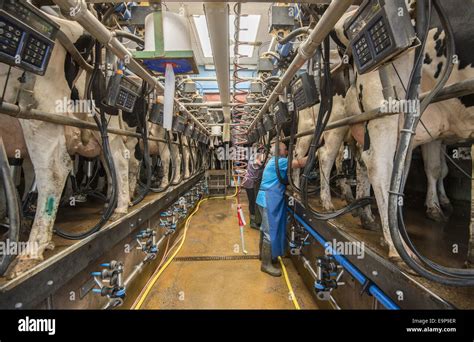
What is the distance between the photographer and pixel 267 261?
8.84 ft

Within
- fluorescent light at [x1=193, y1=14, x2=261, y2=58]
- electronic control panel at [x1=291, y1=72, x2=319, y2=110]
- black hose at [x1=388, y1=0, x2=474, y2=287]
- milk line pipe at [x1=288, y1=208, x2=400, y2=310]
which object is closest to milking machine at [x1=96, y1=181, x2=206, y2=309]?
milk line pipe at [x1=288, y1=208, x2=400, y2=310]

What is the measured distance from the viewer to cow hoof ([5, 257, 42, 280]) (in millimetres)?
953

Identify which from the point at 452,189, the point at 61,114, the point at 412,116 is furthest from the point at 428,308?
the point at 452,189

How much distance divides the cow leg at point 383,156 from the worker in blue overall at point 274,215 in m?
1.37

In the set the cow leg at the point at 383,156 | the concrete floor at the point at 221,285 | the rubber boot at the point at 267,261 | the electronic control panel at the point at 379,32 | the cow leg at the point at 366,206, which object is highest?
the electronic control panel at the point at 379,32

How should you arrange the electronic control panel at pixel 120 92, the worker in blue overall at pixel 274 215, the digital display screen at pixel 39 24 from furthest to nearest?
the worker in blue overall at pixel 274 215, the electronic control panel at pixel 120 92, the digital display screen at pixel 39 24

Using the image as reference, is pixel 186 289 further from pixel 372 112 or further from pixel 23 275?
pixel 372 112

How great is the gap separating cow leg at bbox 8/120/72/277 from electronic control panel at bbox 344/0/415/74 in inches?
62.4

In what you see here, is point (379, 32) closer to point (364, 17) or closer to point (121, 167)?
point (364, 17)

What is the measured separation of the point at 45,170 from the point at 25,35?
2.21ft

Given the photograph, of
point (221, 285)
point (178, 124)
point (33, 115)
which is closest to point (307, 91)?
point (33, 115)

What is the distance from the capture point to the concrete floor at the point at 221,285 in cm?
212

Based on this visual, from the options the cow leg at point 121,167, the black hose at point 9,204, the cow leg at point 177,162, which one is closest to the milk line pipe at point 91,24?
the black hose at point 9,204

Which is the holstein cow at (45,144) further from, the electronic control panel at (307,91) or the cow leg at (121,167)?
the electronic control panel at (307,91)
